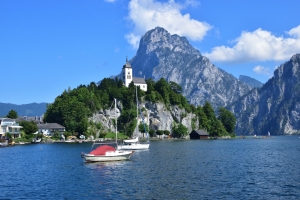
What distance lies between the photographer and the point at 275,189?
114 ft

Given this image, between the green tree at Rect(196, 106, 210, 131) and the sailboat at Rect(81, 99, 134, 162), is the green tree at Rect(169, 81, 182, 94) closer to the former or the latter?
the green tree at Rect(196, 106, 210, 131)

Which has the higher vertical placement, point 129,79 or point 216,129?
point 129,79

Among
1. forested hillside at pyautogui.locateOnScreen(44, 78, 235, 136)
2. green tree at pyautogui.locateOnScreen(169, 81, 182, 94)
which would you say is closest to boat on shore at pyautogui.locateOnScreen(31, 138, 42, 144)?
forested hillside at pyautogui.locateOnScreen(44, 78, 235, 136)

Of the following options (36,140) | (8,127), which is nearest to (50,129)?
(36,140)

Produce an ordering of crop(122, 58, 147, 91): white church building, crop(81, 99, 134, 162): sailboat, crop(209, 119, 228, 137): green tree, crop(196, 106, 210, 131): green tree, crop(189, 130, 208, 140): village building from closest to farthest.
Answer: crop(81, 99, 134, 162): sailboat
crop(189, 130, 208, 140): village building
crop(122, 58, 147, 91): white church building
crop(196, 106, 210, 131): green tree
crop(209, 119, 228, 137): green tree

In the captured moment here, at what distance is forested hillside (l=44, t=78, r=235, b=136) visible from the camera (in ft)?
456

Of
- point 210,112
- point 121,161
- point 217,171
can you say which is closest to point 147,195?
point 217,171

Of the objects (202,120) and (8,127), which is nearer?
(8,127)

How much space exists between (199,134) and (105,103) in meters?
48.2

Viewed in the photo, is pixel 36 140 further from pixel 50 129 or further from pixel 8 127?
pixel 50 129

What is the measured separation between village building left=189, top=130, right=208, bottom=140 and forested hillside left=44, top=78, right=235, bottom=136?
384 inches

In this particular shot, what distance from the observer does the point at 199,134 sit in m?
169

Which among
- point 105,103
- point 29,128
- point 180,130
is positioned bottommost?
point 180,130

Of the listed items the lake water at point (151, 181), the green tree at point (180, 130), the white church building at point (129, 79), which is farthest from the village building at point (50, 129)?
the lake water at point (151, 181)
